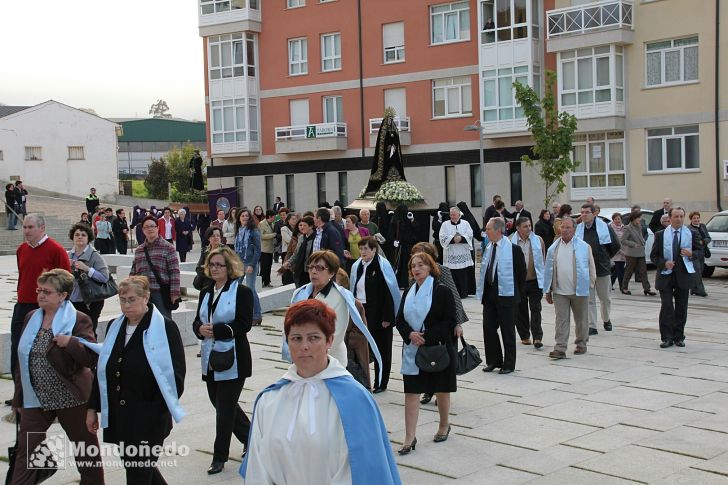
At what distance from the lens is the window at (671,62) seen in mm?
32406

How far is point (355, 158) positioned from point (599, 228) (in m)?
28.8

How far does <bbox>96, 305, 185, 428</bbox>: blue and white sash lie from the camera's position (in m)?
5.96

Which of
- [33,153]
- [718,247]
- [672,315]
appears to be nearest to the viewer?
[672,315]

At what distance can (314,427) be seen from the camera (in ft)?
13.0

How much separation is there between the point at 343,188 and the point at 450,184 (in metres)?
5.66

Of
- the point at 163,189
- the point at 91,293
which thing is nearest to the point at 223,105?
the point at 163,189

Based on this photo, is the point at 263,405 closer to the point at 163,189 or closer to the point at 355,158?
the point at 355,158

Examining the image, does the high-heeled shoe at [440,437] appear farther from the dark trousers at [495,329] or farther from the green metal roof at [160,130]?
the green metal roof at [160,130]

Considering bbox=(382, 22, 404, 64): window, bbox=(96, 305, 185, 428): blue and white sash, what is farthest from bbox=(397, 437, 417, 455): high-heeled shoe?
bbox=(382, 22, 404, 64): window

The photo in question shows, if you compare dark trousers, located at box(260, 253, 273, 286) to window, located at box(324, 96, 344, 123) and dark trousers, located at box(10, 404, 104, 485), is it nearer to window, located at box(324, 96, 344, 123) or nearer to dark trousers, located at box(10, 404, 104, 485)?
dark trousers, located at box(10, 404, 104, 485)

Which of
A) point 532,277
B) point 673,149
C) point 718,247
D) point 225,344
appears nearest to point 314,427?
point 225,344

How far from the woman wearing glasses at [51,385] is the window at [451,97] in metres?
33.2

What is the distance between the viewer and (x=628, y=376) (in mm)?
10969

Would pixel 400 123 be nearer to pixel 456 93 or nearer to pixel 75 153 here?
pixel 456 93
